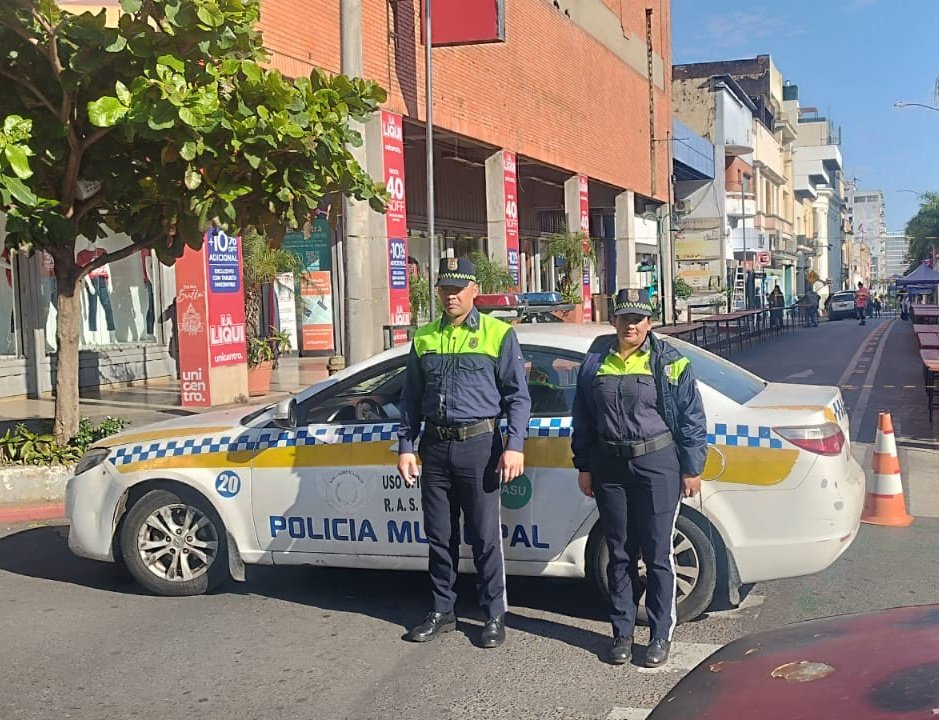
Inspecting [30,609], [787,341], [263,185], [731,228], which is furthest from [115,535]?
[731,228]

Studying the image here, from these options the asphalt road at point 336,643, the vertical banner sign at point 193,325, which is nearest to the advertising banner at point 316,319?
the vertical banner sign at point 193,325

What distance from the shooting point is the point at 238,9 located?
299 inches

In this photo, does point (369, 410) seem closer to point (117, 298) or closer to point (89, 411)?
point (89, 411)

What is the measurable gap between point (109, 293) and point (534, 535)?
14197 mm

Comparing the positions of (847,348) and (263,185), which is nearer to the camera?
(263,185)

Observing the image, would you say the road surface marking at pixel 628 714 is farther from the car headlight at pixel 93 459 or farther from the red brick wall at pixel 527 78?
the red brick wall at pixel 527 78

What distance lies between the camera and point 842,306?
56.1 m

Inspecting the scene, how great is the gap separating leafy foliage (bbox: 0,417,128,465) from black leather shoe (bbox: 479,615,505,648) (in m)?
5.00

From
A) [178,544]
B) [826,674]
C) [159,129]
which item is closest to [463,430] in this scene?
[178,544]

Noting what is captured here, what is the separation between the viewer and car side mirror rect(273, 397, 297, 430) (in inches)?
229

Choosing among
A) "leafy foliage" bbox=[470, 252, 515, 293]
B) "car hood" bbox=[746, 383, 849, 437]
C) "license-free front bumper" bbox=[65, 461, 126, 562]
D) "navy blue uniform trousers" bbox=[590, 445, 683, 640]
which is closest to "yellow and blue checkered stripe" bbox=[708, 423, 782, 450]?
"car hood" bbox=[746, 383, 849, 437]

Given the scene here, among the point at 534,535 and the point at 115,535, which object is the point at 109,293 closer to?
the point at 115,535

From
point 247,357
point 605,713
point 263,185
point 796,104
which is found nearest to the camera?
point 605,713

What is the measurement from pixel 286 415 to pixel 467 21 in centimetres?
1439
